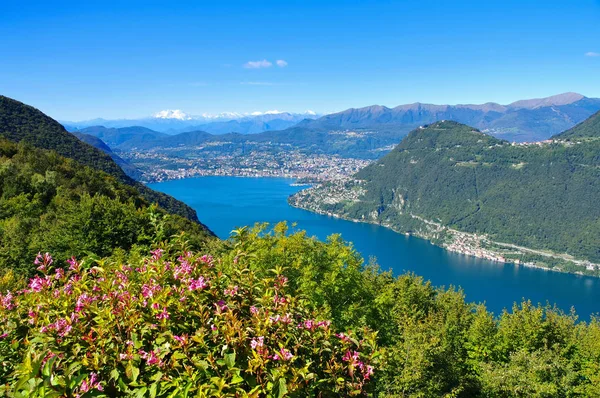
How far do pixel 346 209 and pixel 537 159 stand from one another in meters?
94.9

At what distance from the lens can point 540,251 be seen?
120 m

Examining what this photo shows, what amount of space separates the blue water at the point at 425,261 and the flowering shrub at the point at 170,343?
44.2m

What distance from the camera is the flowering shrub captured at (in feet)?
8.39

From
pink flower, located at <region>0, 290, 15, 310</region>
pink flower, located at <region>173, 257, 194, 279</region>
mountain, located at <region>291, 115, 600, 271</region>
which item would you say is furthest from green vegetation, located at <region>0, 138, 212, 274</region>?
mountain, located at <region>291, 115, 600, 271</region>

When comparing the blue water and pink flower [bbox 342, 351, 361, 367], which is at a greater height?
pink flower [bbox 342, 351, 361, 367]

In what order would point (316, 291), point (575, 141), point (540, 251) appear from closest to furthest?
1. point (316, 291)
2. point (540, 251)
3. point (575, 141)

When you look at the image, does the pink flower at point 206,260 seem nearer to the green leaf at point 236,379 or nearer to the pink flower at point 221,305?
the pink flower at point 221,305

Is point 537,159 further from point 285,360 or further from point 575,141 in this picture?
point 285,360

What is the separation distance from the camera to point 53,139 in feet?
206

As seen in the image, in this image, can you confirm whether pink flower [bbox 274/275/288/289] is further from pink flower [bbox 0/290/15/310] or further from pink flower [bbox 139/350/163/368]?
pink flower [bbox 0/290/15/310]

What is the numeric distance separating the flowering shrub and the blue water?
44208 mm

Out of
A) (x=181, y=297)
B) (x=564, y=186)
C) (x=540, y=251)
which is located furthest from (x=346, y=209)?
(x=181, y=297)

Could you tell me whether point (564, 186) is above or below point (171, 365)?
below

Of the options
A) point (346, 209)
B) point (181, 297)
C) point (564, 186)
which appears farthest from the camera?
point (346, 209)
